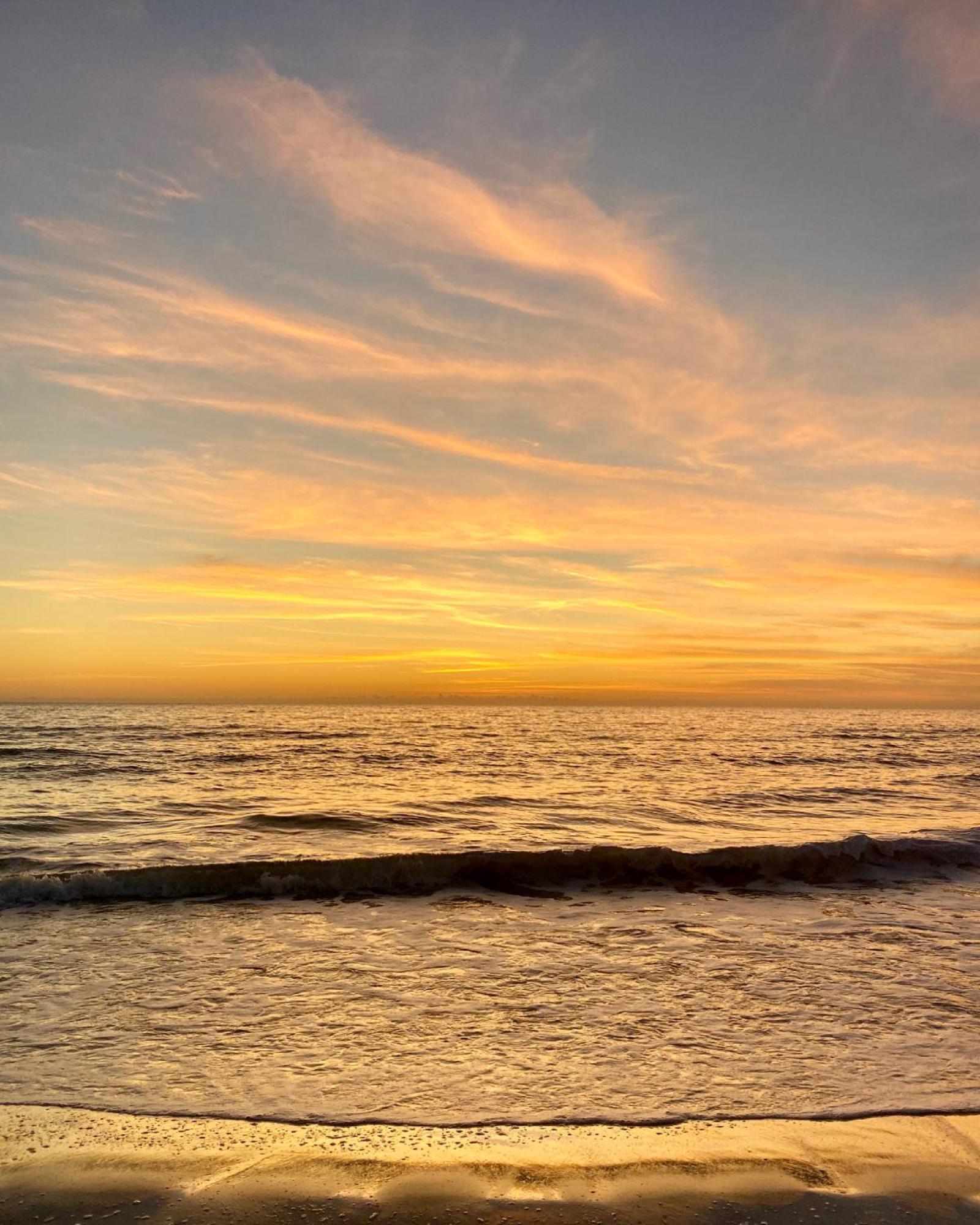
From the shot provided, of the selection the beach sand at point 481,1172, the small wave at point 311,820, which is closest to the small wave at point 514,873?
the small wave at point 311,820

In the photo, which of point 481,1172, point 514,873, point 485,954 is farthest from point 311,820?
point 481,1172

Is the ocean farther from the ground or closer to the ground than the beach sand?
closer to the ground

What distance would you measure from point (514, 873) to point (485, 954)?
5491 millimetres

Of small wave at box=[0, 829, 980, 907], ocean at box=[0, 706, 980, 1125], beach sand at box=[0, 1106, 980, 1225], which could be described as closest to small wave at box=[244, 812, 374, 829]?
ocean at box=[0, 706, 980, 1125]

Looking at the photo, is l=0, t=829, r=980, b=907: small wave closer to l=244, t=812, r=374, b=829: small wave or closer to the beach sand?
l=244, t=812, r=374, b=829: small wave

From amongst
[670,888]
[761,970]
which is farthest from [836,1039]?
[670,888]

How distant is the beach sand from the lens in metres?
4.54

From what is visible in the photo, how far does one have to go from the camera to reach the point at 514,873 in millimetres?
15828

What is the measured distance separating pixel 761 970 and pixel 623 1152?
485 centimetres

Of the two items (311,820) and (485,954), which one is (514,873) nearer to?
(485,954)

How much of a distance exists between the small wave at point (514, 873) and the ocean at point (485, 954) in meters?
0.07

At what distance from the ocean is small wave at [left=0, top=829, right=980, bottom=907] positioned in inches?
2.7

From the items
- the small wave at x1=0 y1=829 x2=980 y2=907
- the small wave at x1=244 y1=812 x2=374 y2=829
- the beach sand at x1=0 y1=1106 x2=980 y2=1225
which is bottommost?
the small wave at x1=244 y1=812 x2=374 y2=829

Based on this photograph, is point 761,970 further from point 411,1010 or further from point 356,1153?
point 356,1153
